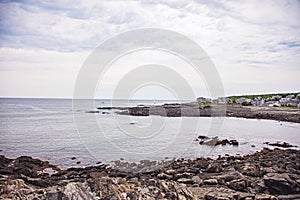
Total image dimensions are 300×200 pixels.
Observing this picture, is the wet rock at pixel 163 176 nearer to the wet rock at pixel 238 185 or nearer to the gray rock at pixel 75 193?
the wet rock at pixel 238 185

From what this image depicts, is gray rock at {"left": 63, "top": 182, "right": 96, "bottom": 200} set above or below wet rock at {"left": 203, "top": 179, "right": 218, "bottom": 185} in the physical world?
above

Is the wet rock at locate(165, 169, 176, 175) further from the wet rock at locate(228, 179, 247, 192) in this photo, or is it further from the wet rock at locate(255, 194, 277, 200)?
the wet rock at locate(255, 194, 277, 200)

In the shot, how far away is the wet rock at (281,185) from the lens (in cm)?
823

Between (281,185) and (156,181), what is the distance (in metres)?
4.30

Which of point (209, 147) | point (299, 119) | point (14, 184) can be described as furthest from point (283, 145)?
point (299, 119)

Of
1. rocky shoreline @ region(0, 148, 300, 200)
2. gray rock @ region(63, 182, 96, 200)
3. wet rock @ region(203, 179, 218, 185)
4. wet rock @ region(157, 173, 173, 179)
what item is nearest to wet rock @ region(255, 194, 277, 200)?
rocky shoreline @ region(0, 148, 300, 200)

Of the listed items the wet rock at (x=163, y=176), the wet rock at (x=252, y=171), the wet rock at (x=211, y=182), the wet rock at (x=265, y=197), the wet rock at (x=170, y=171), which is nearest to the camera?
the wet rock at (x=265, y=197)

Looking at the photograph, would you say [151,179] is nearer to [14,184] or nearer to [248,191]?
[248,191]

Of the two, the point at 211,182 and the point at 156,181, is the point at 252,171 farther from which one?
the point at 156,181

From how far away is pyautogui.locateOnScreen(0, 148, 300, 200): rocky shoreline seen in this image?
755cm

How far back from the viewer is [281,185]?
8.34 m

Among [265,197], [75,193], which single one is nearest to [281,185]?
[265,197]

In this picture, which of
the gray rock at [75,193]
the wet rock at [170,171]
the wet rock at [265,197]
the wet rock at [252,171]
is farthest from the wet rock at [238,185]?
the gray rock at [75,193]

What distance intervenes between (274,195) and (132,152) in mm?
11272
